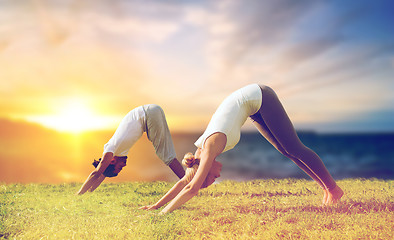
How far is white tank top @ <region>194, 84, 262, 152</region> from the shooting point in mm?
4875

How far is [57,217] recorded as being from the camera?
16.8 feet

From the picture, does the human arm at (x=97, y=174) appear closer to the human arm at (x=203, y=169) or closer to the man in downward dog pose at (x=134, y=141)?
the man in downward dog pose at (x=134, y=141)

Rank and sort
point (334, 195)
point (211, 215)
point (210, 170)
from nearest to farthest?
point (210, 170)
point (211, 215)
point (334, 195)

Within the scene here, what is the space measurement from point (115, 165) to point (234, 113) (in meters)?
2.90

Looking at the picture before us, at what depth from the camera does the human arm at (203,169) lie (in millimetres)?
4602

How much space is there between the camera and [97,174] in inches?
268

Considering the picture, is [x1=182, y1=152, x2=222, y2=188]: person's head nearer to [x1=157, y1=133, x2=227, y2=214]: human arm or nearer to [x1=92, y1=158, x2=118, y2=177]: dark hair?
[x1=157, y1=133, x2=227, y2=214]: human arm

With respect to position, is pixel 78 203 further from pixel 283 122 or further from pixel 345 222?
pixel 345 222

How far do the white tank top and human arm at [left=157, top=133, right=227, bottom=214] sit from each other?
0.10m

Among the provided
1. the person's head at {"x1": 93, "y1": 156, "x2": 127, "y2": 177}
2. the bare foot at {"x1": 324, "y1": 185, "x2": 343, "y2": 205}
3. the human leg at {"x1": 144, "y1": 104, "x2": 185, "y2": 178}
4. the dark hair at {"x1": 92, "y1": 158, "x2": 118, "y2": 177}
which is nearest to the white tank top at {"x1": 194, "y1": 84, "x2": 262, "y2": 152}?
the bare foot at {"x1": 324, "y1": 185, "x2": 343, "y2": 205}

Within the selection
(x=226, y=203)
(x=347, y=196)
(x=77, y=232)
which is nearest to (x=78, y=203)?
(x=77, y=232)

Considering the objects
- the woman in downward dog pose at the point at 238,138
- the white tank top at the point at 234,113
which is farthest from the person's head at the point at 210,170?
the white tank top at the point at 234,113

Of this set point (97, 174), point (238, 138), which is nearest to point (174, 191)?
point (238, 138)

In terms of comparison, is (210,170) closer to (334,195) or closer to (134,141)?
(334,195)
